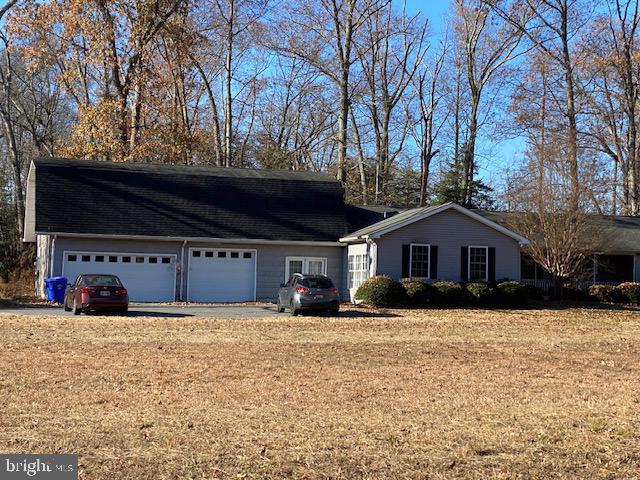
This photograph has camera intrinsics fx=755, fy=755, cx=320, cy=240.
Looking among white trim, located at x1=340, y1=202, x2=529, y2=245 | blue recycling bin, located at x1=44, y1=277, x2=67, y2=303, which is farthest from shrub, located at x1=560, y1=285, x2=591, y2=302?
blue recycling bin, located at x1=44, y1=277, x2=67, y2=303

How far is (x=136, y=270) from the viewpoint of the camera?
31766 millimetres

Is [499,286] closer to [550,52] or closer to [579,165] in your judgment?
[579,165]

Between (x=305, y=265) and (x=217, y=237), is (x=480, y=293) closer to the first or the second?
(x=305, y=265)

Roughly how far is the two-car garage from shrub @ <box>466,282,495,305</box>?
9362 mm

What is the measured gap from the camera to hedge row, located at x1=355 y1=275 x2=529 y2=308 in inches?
1153

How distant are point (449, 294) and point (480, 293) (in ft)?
4.10

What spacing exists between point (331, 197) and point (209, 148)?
1903 cm

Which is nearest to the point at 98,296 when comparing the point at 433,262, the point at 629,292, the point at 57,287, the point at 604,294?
the point at 57,287

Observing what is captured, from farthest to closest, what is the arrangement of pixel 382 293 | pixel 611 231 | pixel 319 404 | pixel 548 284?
1. pixel 611 231
2. pixel 548 284
3. pixel 382 293
4. pixel 319 404

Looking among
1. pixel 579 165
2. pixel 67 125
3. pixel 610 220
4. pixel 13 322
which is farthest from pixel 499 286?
pixel 67 125

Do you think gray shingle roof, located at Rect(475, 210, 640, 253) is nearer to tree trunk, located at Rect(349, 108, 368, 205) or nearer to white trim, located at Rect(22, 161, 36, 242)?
tree trunk, located at Rect(349, 108, 368, 205)

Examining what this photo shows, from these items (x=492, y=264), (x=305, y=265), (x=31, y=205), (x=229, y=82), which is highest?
(x=229, y=82)

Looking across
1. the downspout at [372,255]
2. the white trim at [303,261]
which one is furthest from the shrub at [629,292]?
the white trim at [303,261]

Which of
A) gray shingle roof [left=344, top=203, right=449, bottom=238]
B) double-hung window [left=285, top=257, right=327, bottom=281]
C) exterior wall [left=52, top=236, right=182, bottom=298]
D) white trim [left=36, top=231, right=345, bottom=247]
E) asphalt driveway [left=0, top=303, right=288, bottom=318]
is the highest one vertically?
gray shingle roof [left=344, top=203, right=449, bottom=238]
